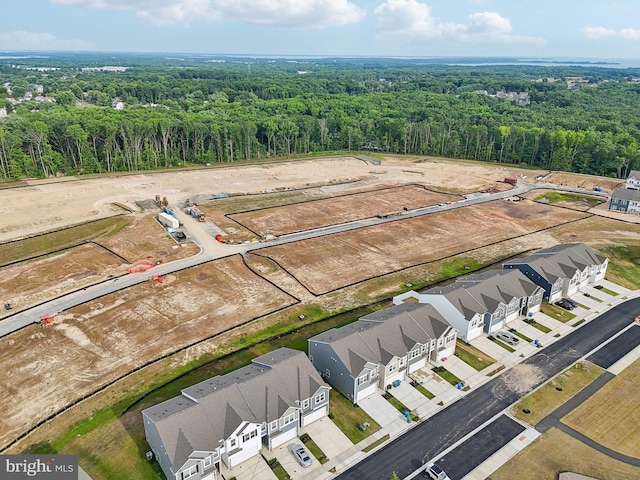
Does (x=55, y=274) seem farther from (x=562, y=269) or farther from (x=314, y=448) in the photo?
(x=562, y=269)

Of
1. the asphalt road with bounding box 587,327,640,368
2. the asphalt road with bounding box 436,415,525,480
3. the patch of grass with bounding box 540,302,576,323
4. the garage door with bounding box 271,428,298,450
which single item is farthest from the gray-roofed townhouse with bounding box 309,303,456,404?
the patch of grass with bounding box 540,302,576,323

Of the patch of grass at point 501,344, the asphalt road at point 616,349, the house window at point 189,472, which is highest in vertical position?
the house window at point 189,472

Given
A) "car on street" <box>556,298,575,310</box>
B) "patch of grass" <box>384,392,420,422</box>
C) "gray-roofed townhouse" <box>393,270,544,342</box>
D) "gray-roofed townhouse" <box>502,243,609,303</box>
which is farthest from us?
"gray-roofed townhouse" <box>502,243,609,303</box>

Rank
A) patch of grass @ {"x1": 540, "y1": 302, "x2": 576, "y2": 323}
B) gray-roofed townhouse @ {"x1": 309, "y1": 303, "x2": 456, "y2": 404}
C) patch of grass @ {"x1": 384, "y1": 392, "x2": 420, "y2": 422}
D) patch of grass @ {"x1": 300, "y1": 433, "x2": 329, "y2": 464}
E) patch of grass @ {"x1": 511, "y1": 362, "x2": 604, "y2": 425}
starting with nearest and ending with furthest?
patch of grass @ {"x1": 300, "y1": 433, "x2": 329, "y2": 464} < patch of grass @ {"x1": 384, "y1": 392, "x2": 420, "y2": 422} < patch of grass @ {"x1": 511, "y1": 362, "x2": 604, "y2": 425} < gray-roofed townhouse @ {"x1": 309, "y1": 303, "x2": 456, "y2": 404} < patch of grass @ {"x1": 540, "y1": 302, "x2": 576, "y2": 323}

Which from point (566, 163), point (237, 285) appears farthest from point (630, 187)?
point (237, 285)

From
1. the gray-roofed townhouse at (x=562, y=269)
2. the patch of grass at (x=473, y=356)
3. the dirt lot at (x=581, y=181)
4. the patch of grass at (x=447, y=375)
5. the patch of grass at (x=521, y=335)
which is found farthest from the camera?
the dirt lot at (x=581, y=181)

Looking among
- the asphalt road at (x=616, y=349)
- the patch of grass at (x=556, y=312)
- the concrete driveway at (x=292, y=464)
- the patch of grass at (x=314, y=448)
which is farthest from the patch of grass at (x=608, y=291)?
the concrete driveway at (x=292, y=464)

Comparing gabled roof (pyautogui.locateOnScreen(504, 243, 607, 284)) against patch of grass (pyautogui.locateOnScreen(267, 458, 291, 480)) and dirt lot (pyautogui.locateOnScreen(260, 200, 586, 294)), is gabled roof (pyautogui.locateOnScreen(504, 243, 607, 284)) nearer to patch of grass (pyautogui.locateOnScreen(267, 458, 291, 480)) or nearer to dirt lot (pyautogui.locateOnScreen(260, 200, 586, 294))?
dirt lot (pyautogui.locateOnScreen(260, 200, 586, 294))

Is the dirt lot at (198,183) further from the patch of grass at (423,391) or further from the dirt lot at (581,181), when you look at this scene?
the patch of grass at (423,391)
